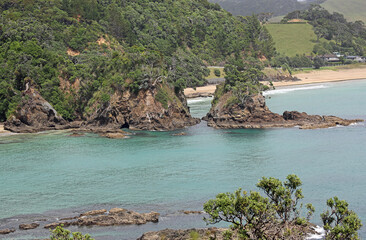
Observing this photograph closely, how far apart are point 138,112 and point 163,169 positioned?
94.0ft

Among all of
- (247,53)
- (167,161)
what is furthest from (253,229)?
(247,53)

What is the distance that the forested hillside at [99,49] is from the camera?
306 feet

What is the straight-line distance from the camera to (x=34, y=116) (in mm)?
90188

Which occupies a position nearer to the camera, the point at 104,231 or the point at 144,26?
the point at 104,231

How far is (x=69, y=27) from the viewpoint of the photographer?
465ft

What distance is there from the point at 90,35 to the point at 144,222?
107m

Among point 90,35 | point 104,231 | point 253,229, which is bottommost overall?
point 104,231

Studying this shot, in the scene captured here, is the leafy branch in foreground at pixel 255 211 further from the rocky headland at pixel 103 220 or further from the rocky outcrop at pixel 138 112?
the rocky outcrop at pixel 138 112

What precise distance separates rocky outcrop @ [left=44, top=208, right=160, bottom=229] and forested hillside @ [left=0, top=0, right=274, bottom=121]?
46.1 m

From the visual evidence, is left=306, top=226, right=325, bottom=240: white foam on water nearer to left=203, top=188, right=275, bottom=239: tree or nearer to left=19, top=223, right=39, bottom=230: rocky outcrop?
left=203, top=188, right=275, bottom=239: tree

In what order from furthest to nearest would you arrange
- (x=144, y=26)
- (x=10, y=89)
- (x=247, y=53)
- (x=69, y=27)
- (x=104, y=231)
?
(x=247, y=53) → (x=144, y=26) → (x=69, y=27) → (x=10, y=89) → (x=104, y=231)

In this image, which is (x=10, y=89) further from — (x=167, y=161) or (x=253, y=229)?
(x=253, y=229)

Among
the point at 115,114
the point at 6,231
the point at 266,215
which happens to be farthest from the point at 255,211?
the point at 115,114

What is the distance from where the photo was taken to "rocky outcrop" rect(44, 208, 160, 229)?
143 ft
